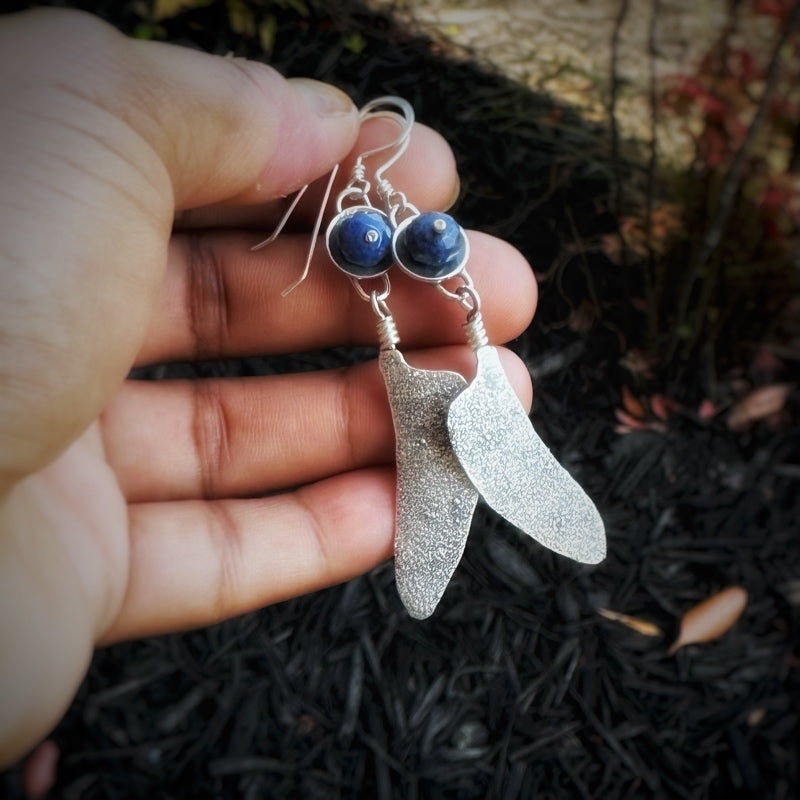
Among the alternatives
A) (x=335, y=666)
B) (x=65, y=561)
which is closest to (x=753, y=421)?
(x=335, y=666)

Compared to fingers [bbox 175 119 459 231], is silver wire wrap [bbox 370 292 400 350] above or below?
below

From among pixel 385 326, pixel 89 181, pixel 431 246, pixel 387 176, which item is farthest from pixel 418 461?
pixel 89 181

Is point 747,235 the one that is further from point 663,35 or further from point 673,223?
point 663,35

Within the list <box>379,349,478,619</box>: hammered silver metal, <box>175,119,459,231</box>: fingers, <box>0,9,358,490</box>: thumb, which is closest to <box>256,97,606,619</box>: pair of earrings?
<box>379,349,478,619</box>: hammered silver metal

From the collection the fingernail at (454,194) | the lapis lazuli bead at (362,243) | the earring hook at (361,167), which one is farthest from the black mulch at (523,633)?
the lapis lazuli bead at (362,243)

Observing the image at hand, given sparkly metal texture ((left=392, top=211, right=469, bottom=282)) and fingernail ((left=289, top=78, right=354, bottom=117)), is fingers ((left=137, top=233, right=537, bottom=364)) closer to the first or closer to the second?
sparkly metal texture ((left=392, top=211, right=469, bottom=282))

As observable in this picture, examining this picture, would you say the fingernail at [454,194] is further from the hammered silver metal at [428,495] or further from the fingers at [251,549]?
the fingers at [251,549]
